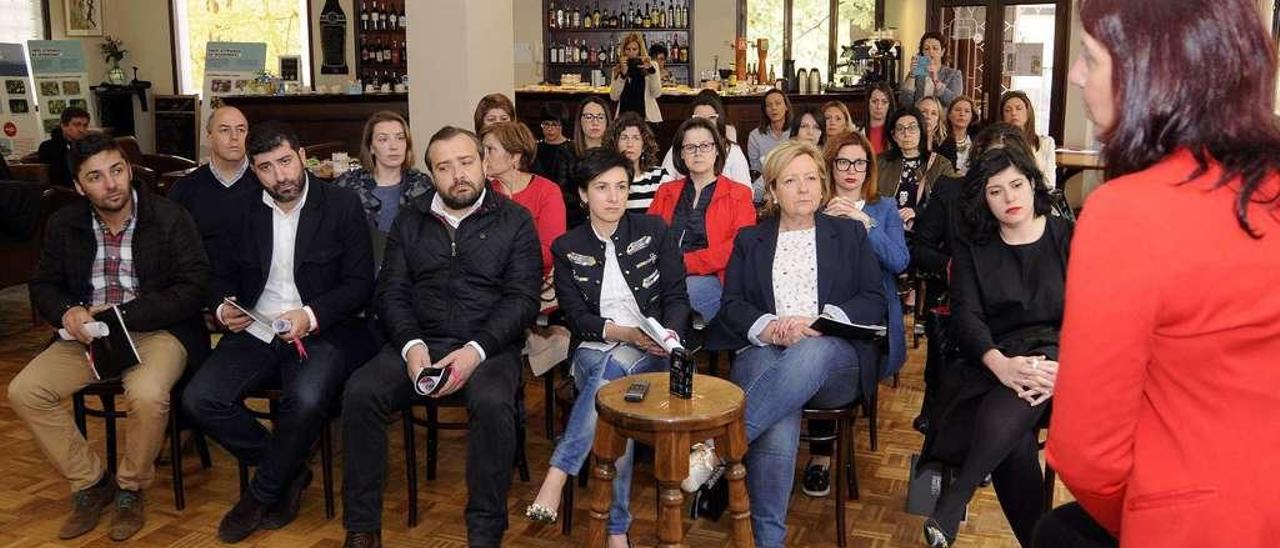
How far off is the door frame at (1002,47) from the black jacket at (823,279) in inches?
311

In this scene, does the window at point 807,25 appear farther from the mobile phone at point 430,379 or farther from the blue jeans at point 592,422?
the mobile phone at point 430,379

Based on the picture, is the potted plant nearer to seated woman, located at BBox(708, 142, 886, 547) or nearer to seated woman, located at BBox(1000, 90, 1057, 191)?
seated woman, located at BBox(1000, 90, 1057, 191)

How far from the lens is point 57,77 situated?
10.0m

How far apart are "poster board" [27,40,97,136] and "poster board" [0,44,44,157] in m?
0.10

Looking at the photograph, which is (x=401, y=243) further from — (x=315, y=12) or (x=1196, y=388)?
(x=315, y=12)

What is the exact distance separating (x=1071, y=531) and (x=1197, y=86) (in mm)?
719

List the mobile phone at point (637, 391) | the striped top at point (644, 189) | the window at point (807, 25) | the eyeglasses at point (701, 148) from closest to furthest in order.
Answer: the mobile phone at point (637, 391) < the eyeglasses at point (701, 148) < the striped top at point (644, 189) < the window at point (807, 25)

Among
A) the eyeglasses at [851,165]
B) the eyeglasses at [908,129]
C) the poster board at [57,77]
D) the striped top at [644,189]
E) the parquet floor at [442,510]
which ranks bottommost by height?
the parquet floor at [442,510]

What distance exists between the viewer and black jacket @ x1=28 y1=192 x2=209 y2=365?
3.57 m

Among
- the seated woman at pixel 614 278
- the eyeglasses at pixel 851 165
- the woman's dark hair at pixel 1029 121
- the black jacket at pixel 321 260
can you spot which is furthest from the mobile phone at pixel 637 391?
the woman's dark hair at pixel 1029 121

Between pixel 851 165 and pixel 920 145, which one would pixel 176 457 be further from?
pixel 920 145

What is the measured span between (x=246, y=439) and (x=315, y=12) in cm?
978

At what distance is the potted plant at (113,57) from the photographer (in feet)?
38.0

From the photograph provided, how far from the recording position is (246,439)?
3463mm
